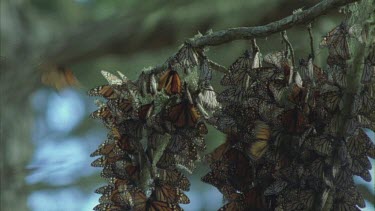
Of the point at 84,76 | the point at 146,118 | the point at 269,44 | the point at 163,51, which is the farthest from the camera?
the point at 84,76

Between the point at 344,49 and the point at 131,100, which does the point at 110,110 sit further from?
the point at 344,49

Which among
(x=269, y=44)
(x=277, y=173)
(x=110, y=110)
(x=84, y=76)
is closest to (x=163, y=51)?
(x=84, y=76)

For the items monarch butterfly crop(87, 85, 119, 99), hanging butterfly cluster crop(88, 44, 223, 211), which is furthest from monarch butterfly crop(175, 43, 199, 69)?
monarch butterfly crop(87, 85, 119, 99)

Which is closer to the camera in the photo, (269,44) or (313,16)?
(313,16)

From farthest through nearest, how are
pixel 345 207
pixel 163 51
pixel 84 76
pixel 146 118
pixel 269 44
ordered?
pixel 84 76, pixel 163 51, pixel 269 44, pixel 146 118, pixel 345 207

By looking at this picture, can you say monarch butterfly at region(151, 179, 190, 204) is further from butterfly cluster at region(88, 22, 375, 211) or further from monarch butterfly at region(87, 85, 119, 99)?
monarch butterfly at region(87, 85, 119, 99)

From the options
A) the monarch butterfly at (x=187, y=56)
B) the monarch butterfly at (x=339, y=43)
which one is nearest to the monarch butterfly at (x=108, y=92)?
the monarch butterfly at (x=187, y=56)

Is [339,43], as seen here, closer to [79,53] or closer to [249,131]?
[249,131]

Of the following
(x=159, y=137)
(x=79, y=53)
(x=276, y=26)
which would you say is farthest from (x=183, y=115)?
(x=79, y=53)
